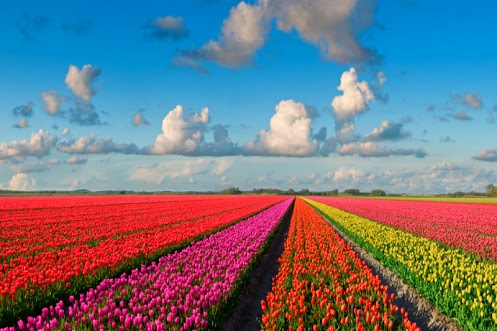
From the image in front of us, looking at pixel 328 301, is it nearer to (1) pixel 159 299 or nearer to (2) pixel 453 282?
(2) pixel 453 282

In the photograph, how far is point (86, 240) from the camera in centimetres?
1750

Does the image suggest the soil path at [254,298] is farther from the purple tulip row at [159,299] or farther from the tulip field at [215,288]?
the purple tulip row at [159,299]

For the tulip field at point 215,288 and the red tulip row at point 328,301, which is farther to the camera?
the red tulip row at point 328,301

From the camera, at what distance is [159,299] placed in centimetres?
711

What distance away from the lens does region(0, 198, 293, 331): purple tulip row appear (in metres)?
6.22

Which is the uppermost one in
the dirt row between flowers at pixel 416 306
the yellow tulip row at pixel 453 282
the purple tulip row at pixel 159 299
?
the purple tulip row at pixel 159 299

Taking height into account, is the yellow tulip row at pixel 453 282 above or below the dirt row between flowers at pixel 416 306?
above

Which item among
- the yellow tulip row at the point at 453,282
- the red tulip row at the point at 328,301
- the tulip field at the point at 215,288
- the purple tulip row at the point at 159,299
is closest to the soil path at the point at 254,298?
the tulip field at the point at 215,288

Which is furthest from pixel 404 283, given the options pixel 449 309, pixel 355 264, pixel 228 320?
pixel 228 320

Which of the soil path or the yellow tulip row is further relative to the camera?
the soil path

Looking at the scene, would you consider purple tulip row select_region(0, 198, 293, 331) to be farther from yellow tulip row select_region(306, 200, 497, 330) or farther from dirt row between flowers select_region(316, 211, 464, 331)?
yellow tulip row select_region(306, 200, 497, 330)

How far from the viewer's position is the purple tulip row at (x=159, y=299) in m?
6.22

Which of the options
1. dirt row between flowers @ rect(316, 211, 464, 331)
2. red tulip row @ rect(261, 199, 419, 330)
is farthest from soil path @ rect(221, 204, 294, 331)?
dirt row between flowers @ rect(316, 211, 464, 331)

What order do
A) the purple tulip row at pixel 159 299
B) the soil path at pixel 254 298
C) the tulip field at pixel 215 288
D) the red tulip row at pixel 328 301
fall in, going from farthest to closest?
1. the soil path at pixel 254 298
2. the red tulip row at pixel 328 301
3. the tulip field at pixel 215 288
4. the purple tulip row at pixel 159 299
